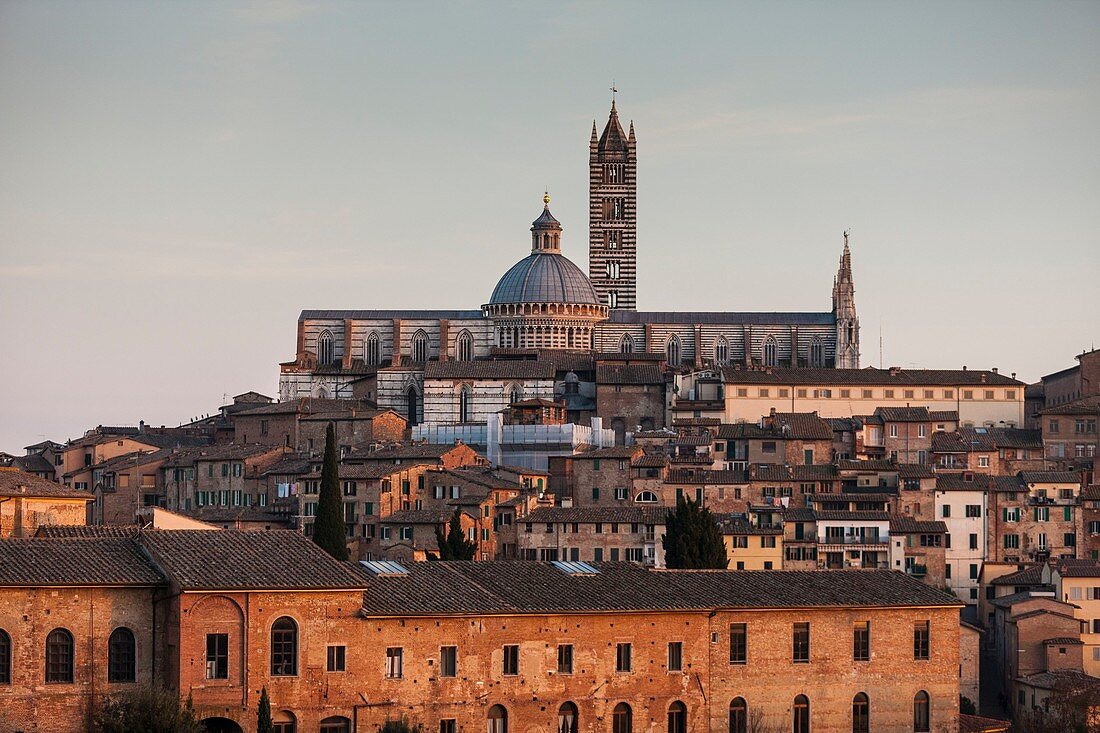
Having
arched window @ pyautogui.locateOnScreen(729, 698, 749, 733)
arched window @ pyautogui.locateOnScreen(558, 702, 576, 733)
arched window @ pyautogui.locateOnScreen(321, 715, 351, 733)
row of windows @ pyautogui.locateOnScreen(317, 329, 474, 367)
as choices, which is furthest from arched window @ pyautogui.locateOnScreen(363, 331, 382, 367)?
arched window @ pyautogui.locateOnScreen(321, 715, 351, 733)

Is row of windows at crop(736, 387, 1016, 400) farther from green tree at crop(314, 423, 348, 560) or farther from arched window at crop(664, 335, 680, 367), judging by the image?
green tree at crop(314, 423, 348, 560)

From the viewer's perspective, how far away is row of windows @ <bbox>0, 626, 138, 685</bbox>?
3409 cm

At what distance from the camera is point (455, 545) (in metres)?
53.6

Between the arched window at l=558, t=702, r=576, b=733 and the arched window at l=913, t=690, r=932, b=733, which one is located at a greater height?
the arched window at l=558, t=702, r=576, b=733

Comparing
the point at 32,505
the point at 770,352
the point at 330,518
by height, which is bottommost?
the point at 330,518

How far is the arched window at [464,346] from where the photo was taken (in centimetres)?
9844

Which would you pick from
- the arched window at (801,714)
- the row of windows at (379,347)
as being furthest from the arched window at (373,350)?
the arched window at (801,714)

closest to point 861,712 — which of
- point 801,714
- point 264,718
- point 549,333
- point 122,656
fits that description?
point 801,714

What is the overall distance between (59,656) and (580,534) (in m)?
27.6

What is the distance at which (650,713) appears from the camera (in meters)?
39.0

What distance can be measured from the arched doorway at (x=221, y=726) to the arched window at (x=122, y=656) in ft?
4.30

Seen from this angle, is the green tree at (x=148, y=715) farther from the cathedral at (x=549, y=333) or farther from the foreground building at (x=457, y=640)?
the cathedral at (x=549, y=333)

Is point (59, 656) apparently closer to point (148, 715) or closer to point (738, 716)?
point (148, 715)

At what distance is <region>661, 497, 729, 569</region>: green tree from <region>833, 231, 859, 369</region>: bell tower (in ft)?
141
